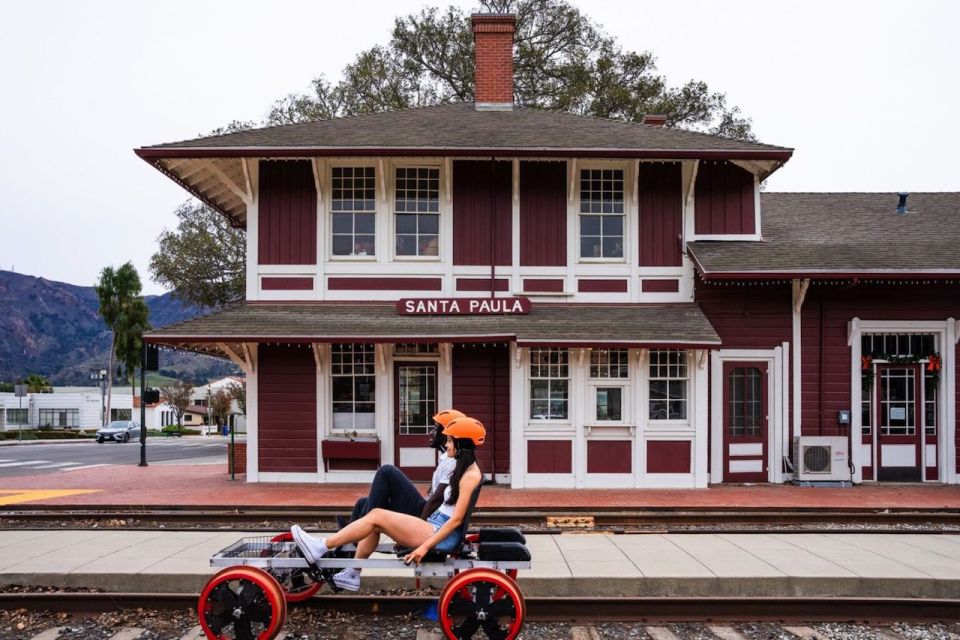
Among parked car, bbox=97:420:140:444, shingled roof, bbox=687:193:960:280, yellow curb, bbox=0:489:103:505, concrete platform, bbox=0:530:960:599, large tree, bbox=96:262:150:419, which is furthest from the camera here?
large tree, bbox=96:262:150:419

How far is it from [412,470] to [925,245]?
10.4 m

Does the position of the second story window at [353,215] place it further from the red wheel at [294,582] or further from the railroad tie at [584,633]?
the railroad tie at [584,633]

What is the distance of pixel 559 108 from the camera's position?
29266 millimetres

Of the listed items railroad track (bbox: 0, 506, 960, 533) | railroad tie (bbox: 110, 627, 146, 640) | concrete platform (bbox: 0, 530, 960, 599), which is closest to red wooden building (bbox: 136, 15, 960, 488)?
railroad track (bbox: 0, 506, 960, 533)

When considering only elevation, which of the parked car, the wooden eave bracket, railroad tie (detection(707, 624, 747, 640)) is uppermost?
the wooden eave bracket

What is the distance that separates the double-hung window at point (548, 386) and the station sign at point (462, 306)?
2.92 feet

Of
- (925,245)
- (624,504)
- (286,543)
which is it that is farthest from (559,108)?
(286,543)

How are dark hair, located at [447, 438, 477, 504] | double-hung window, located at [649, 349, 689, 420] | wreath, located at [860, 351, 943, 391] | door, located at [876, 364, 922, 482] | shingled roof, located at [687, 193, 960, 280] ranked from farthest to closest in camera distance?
1. door, located at [876, 364, 922, 482]
2. wreath, located at [860, 351, 943, 391]
3. double-hung window, located at [649, 349, 689, 420]
4. shingled roof, located at [687, 193, 960, 280]
5. dark hair, located at [447, 438, 477, 504]

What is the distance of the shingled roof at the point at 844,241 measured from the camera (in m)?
13.8

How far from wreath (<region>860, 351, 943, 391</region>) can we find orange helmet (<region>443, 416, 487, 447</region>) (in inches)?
444

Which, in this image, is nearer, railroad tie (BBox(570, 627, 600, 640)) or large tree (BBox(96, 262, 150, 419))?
railroad tie (BBox(570, 627, 600, 640))

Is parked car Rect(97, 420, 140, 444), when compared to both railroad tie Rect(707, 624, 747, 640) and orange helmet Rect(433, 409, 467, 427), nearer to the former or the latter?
orange helmet Rect(433, 409, 467, 427)

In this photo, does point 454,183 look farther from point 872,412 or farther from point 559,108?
point 559,108

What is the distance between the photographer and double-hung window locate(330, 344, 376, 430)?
1496 cm
